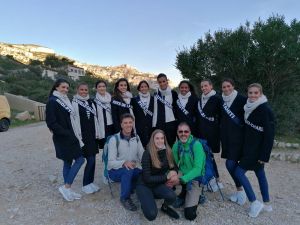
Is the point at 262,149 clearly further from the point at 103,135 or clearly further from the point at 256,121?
the point at 103,135

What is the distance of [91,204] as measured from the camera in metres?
5.01

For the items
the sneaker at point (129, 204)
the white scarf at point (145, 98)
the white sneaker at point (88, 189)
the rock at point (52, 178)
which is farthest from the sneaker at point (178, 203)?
the rock at point (52, 178)

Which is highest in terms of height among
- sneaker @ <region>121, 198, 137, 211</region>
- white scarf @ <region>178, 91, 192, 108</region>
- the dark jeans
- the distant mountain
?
the distant mountain

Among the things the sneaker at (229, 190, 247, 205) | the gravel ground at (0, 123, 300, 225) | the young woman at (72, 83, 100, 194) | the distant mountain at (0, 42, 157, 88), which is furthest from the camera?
the distant mountain at (0, 42, 157, 88)

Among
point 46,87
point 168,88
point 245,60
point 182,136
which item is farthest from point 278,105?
point 46,87

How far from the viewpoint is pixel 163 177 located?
4508 millimetres

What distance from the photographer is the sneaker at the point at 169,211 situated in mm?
4445

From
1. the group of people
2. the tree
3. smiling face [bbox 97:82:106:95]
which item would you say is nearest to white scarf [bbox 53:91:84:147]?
the group of people

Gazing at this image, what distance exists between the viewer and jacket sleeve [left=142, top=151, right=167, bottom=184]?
448cm

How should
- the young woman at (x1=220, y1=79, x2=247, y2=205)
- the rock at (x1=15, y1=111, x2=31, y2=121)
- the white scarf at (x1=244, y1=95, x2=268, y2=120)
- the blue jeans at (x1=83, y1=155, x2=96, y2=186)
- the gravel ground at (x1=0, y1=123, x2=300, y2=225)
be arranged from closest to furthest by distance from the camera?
the white scarf at (x1=244, y1=95, x2=268, y2=120), the gravel ground at (x1=0, y1=123, x2=300, y2=225), the young woman at (x1=220, y1=79, x2=247, y2=205), the blue jeans at (x1=83, y1=155, x2=96, y2=186), the rock at (x1=15, y1=111, x2=31, y2=121)

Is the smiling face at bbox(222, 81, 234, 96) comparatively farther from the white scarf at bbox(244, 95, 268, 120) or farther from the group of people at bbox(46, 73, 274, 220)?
the white scarf at bbox(244, 95, 268, 120)

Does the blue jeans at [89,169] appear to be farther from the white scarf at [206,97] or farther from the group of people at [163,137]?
the white scarf at [206,97]

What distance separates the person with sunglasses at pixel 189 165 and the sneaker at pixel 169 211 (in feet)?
0.48

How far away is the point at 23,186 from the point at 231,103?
427 cm
